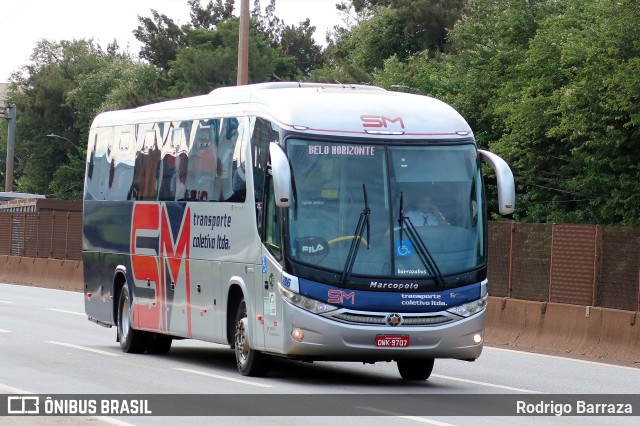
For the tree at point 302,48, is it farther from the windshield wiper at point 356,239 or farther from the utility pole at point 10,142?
the windshield wiper at point 356,239

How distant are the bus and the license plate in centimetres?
1

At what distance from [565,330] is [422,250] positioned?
7507 millimetres

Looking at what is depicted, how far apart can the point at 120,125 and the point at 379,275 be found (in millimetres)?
7740

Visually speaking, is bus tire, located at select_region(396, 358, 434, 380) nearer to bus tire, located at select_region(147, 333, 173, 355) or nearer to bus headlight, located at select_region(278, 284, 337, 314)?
bus headlight, located at select_region(278, 284, 337, 314)

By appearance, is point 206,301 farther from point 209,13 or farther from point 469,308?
point 209,13

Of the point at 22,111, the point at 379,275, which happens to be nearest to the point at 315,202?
the point at 379,275

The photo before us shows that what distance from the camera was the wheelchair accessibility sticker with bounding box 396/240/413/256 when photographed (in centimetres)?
1567

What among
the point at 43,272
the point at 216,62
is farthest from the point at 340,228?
the point at 216,62

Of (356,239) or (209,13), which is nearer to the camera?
(356,239)

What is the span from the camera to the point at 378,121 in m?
16.2

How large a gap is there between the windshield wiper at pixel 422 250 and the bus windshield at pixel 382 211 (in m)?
0.01
